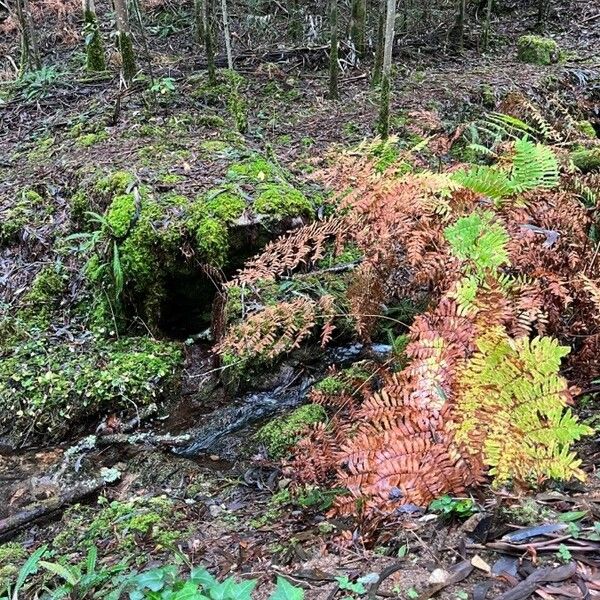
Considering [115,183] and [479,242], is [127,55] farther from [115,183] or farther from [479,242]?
[479,242]

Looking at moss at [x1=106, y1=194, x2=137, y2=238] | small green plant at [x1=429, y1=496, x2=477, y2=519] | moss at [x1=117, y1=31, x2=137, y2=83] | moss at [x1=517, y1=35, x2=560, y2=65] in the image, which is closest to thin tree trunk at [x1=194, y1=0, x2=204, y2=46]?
moss at [x1=117, y1=31, x2=137, y2=83]

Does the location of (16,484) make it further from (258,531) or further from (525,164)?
(525,164)

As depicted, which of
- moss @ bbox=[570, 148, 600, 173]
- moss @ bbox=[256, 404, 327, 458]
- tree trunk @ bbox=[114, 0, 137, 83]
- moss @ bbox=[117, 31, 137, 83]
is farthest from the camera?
moss @ bbox=[117, 31, 137, 83]

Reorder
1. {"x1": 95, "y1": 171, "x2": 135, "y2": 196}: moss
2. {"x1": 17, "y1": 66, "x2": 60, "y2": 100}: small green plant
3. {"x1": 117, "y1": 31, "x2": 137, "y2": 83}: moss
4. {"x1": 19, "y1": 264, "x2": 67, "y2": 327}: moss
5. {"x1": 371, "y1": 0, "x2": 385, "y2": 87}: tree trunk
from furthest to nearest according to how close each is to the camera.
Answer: {"x1": 17, "y1": 66, "x2": 60, "y2": 100}: small green plant
{"x1": 371, "y1": 0, "x2": 385, "y2": 87}: tree trunk
{"x1": 117, "y1": 31, "x2": 137, "y2": 83}: moss
{"x1": 95, "y1": 171, "x2": 135, "y2": 196}: moss
{"x1": 19, "y1": 264, "x2": 67, "y2": 327}: moss

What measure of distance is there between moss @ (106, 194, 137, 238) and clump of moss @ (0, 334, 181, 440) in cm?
103

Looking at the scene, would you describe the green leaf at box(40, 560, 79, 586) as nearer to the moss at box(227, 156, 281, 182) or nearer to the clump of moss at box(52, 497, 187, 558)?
the clump of moss at box(52, 497, 187, 558)

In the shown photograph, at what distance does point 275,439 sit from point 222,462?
17.2 inches

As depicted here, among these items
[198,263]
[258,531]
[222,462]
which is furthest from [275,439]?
[198,263]

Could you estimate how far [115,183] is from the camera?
5699 mm

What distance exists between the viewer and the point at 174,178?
18.9ft

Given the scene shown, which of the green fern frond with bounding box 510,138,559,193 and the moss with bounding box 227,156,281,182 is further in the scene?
the moss with bounding box 227,156,281,182

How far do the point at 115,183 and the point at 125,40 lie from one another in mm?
3465

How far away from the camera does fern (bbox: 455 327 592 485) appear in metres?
2.17

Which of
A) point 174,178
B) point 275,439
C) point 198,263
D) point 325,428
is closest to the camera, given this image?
point 325,428
